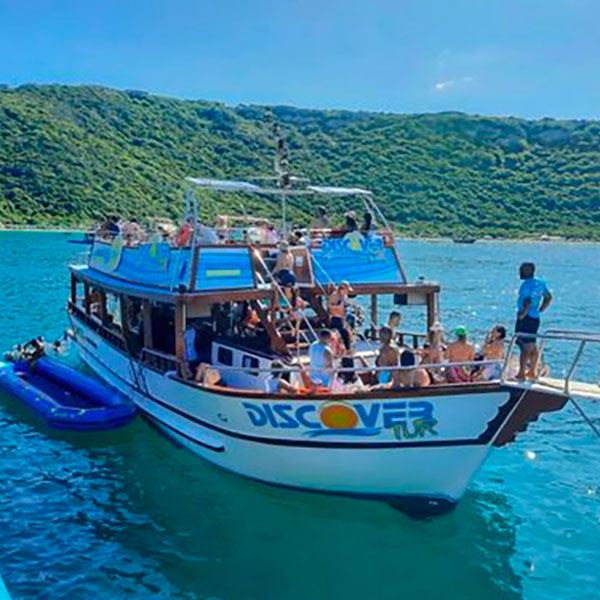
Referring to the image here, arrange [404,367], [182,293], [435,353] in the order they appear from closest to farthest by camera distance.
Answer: [404,367] → [435,353] → [182,293]

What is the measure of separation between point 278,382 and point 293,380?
0.28m

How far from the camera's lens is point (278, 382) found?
38.4ft

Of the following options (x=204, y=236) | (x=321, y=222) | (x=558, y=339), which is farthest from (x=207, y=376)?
(x=558, y=339)

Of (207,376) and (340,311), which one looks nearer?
(207,376)

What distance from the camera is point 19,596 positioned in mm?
9305

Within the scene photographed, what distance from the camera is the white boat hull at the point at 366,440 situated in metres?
10.3

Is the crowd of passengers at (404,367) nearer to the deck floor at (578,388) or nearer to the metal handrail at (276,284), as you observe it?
the deck floor at (578,388)

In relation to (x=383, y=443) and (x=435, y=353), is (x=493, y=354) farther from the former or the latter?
(x=383, y=443)

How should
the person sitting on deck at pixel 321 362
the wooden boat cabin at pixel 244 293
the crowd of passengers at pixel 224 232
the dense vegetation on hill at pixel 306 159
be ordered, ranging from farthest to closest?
the dense vegetation on hill at pixel 306 159 → the crowd of passengers at pixel 224 232 → the wooden boat cabin at pixel 244 293 → the person sitting on deck at pixel 321 362

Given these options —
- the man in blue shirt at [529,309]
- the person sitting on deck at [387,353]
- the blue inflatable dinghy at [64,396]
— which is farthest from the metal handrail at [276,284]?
the blue inflatable dinghy at [64,396]

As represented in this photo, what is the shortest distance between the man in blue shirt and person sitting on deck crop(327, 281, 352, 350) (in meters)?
4.05

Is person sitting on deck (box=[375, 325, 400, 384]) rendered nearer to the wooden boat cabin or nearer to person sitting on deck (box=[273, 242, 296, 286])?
the wooden boat cabin

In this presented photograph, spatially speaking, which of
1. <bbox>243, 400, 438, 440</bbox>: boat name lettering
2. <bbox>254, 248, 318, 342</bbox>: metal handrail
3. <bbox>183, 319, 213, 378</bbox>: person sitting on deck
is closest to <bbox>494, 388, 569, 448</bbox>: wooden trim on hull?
<bbox>243, 400, 438, 440</bbox>: boat name lettering

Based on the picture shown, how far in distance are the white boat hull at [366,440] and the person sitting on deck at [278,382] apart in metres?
0.36
